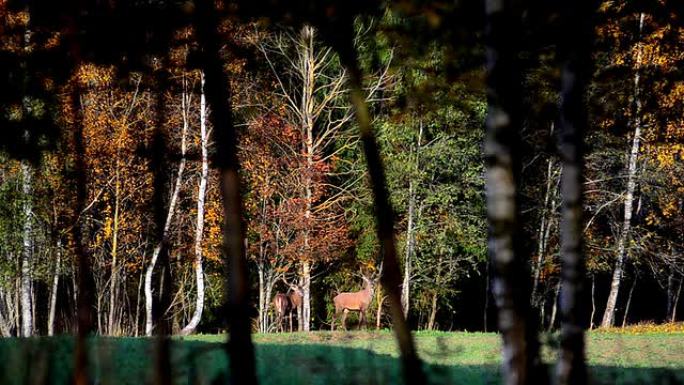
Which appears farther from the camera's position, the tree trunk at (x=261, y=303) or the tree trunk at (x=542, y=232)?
the tree trunk at (x=261, y=303)

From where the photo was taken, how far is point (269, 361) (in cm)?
859

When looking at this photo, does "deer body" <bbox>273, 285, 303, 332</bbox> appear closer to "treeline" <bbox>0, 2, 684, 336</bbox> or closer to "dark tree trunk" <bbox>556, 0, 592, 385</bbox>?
"treeline" <bbox>0, 2, 684, 336</bbox>

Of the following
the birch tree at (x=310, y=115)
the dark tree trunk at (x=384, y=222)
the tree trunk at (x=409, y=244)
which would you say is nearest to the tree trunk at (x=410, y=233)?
the tree trunk at (x=409, y=244)

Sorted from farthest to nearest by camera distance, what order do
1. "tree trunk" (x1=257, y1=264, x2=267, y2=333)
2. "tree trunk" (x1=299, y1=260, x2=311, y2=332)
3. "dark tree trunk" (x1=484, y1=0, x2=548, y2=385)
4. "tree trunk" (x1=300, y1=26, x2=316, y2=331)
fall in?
"tree trunk" (x1=257, y1=264, x2=267, y2=333) < "tree trunk" (x1=299, y1=260, x2=311, y2=332) < "tree trunk" (x1=300, y1=26, x2=316, y2=331) < "dark tree trunk" (x1=484, y1=0, x2=548, y2=385)

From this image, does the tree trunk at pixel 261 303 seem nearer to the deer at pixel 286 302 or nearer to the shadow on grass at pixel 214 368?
the deer at pixel 286 302

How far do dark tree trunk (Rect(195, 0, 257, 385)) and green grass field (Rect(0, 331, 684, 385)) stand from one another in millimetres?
194

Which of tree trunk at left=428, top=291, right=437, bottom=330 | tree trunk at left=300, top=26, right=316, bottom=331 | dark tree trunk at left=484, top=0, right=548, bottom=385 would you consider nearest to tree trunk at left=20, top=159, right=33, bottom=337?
tree trunk at left=300, top=26, right=316, bottom=331

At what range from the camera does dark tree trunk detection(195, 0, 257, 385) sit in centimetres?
316

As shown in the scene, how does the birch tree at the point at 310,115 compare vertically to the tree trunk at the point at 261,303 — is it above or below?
above

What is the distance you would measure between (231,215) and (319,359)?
4319 mm

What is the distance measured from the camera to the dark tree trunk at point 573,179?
14.5 feet

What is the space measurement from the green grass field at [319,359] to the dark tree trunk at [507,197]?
49 centimetres

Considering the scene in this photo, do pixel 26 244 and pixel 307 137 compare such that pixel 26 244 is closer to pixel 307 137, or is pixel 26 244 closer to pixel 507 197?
pixel 307 137

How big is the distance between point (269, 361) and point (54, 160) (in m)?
12.6
